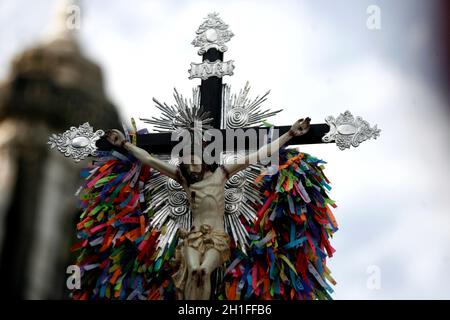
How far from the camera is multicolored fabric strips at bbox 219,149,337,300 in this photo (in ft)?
19.7

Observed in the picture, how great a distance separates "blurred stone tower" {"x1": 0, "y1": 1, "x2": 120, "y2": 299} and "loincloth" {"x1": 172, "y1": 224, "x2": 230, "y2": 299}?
13.7ft

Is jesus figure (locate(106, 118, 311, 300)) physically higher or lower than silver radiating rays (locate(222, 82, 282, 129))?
lower

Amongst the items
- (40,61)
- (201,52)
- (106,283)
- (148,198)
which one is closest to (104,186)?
(148,198)

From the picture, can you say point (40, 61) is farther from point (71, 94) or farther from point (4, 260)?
point (4, 260)

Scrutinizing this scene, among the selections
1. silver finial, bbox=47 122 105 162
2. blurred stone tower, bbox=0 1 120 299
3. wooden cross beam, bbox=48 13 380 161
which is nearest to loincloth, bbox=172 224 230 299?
wooden cross beam, bbox=48 13 380 161

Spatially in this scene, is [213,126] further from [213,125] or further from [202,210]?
[202,210]

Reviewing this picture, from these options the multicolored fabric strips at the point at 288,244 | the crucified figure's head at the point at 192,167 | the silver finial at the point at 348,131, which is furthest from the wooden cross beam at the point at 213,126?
the crucified figure's head at the point at 192,167

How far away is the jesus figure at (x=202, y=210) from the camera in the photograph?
222 inches

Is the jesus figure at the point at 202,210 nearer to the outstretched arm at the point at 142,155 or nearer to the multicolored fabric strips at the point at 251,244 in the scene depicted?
the outstretched arm at the point at 142,155

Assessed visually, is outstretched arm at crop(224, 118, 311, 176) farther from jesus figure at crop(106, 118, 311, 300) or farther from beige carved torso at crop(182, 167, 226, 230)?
beige carved torso at crop(182, 167, 226, 230)

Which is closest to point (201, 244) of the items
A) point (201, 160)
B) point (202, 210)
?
point (202, 210)

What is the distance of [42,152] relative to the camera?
10.9m

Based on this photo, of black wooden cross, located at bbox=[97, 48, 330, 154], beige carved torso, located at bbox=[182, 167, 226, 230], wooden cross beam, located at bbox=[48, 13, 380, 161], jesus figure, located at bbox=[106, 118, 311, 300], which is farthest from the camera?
black wooden cross, located at bbox=[97, 48, 330, 154]

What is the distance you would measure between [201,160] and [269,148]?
1.60 feet
